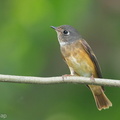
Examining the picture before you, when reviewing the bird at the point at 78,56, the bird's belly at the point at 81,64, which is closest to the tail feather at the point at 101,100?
the bird at the point at 78,56

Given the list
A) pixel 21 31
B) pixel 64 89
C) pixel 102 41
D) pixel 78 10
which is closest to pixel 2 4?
pixel 21 31

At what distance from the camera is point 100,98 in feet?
27.6

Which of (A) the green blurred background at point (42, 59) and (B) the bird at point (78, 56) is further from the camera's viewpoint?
(B) the bird at point (78, 56)

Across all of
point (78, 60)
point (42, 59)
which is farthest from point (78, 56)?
point (42, 59)

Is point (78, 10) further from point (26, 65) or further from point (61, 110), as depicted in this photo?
point (61, 110)

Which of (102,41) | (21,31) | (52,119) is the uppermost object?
(21,31)

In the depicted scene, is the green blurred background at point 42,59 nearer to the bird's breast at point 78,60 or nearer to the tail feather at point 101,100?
the tail feather at point 101,100

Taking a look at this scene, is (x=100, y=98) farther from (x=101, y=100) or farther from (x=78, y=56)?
(x=78, y=56)

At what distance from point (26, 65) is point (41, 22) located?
69cm

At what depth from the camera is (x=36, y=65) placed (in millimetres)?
8078

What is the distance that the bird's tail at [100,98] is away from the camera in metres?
8.23

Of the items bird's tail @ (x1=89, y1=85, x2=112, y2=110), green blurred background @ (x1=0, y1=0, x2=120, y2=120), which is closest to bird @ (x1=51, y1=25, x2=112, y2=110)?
bird's tail @ (x1=89, y1=85, x2=112, y2=110)

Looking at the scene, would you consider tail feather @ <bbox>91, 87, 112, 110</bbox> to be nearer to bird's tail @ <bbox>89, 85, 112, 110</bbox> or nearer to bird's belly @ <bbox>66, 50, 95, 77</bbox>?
bird's tail @ <bbox>89, 85, 112, 110</bbox>

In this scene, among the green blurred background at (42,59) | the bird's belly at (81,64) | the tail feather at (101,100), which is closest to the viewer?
the green blurred background at (42,59)
